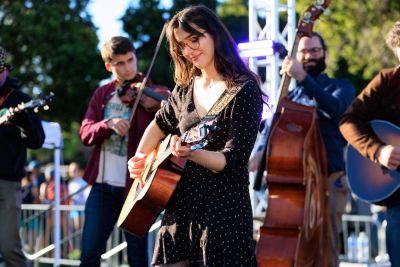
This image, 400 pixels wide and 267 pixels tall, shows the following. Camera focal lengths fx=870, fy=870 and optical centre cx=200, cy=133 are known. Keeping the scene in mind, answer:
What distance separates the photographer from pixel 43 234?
11.5m

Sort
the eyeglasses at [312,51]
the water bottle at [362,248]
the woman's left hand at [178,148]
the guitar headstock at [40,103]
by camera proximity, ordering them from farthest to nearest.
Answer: the water bottle at [362,248] → the eyeglasses at [312,51] → the guitar headstock at [40,103] → the woman's left hand at [178,148]

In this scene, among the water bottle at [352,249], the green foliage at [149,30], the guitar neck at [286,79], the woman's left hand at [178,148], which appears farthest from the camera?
the green foliage at [149,30]

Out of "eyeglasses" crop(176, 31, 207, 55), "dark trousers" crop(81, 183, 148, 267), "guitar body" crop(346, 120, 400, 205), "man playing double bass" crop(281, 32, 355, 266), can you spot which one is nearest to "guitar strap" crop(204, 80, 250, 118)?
"eyeglasses" crop(176, 31, 207, 55)

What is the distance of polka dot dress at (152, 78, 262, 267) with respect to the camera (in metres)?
3.72

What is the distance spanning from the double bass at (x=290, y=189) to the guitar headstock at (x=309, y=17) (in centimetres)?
59

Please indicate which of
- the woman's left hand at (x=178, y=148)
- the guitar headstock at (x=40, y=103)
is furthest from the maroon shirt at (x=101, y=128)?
the woman's left hand at (x=178, y=148)

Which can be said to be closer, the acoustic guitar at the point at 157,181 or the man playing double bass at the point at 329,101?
the acoustic guitar at the point at 157,181

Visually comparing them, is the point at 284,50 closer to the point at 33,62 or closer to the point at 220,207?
the point at 220,207

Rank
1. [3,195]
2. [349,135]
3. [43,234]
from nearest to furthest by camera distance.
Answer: [349,135], [3,195], [43,234]

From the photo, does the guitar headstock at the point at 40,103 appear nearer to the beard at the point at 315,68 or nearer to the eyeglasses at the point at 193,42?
the eyeglasses at the point at 193,42

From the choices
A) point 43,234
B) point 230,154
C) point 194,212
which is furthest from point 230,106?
point 43,234

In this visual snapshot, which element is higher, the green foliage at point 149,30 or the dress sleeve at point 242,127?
the green foliage at point 149,30

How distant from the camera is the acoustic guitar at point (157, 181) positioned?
11.7 ft

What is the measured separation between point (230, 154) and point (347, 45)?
61.5ft
